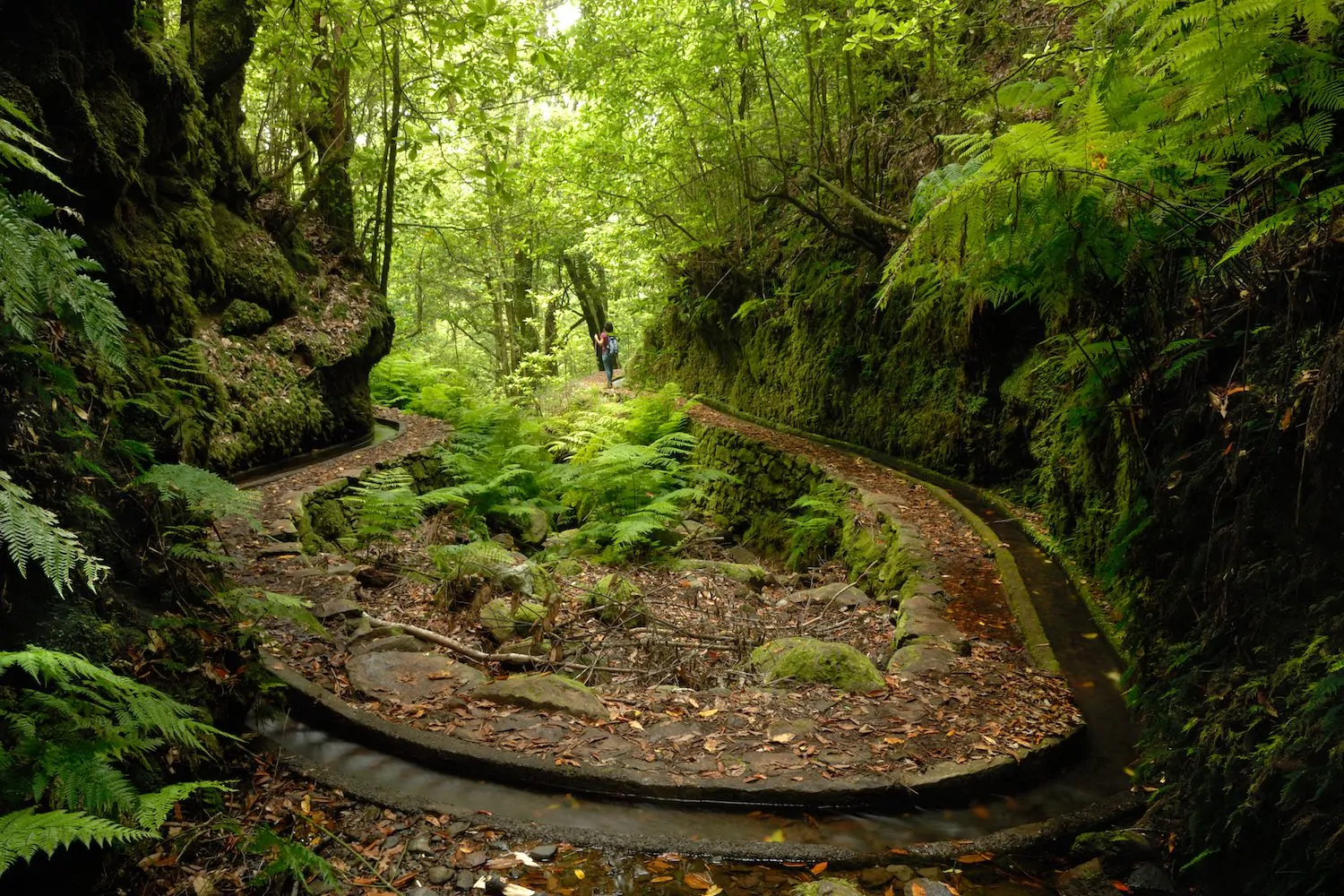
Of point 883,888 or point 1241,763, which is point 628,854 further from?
point 1241,763

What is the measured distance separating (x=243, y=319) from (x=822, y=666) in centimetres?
809

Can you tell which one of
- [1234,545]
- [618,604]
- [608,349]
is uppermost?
[608,349]

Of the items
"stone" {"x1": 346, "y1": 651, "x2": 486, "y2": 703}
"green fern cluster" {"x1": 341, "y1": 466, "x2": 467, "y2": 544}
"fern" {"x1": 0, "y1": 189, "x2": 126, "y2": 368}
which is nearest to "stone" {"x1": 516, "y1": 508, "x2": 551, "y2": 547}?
"green fern cluster" {"x1": 341, "y1": 466, "x2": 467, "y2": 544}

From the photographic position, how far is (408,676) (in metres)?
4.02

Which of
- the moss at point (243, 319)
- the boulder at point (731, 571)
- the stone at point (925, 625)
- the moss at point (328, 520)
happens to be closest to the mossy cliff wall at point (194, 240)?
the moss at point (243, 319)

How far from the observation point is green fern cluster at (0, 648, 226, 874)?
161cm

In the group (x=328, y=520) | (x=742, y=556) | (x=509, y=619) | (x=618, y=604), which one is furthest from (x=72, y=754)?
(x=742, y=556)

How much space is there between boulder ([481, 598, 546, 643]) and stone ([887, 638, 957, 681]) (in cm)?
242

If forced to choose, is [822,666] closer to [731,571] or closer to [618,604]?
[618,604]

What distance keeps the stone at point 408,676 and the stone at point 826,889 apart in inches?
83.4

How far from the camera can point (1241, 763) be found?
7.93ft

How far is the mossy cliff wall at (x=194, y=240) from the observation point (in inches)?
163

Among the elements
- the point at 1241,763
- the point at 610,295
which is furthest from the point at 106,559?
the point at 610,295

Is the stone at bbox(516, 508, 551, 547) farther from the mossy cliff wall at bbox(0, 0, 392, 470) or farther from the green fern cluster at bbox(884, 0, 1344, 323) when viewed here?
the green fern cluster at bbox(884, 0, 1344, 323)
